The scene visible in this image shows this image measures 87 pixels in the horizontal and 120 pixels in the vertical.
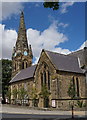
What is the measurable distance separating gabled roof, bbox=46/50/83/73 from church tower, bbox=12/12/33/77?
72.2ft

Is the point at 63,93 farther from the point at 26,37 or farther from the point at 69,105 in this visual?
the point at 26,37

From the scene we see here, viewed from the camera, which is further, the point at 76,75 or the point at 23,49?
the point at 23,49

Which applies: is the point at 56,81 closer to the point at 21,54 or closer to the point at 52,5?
the point at 21,54

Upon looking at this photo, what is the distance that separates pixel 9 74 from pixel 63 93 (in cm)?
3185

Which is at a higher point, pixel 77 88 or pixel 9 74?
pixel 9 74

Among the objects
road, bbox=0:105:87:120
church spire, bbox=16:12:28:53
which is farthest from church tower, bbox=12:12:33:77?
road, bbox=0:105:87:120

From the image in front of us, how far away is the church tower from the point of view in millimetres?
63281

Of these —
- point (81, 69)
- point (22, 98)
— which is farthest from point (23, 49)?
point (81, 69)

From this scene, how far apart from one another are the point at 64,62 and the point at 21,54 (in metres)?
24.4

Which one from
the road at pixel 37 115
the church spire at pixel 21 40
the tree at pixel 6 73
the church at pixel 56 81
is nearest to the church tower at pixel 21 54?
the church spire at pixel 21 40

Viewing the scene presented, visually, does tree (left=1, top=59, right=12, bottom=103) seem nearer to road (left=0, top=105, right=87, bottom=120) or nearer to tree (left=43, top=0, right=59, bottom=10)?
road (left=0, top=105, right=87, bottom=120)

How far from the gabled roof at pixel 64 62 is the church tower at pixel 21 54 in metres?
22.0

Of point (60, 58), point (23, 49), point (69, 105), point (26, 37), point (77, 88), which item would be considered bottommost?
point (69, 105)

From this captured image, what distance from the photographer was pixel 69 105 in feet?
118
